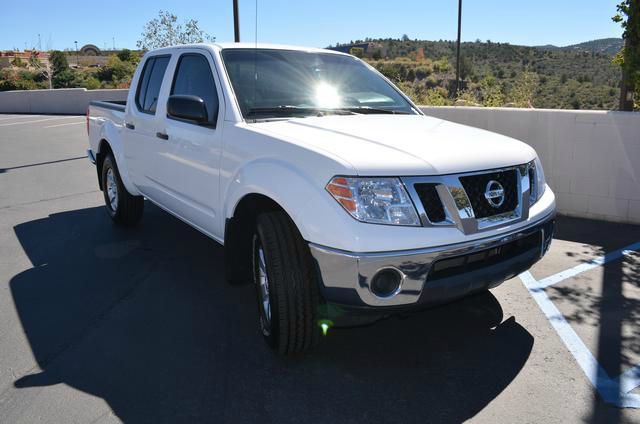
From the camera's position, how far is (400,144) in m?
3.25

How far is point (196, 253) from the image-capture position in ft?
18.6

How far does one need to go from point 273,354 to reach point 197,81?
2.24m

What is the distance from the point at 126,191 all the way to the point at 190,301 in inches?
90.5

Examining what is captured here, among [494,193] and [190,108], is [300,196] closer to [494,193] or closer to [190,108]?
[494,193]

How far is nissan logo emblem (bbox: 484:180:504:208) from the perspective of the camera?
321cm

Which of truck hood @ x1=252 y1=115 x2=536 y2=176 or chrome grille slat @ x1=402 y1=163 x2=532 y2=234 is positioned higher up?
truck hood @ x1=252 y1=115 x2=536 y2=176

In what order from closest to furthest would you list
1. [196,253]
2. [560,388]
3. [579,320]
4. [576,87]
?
[560,388]
[579,320]
[196,253]
[576,87]

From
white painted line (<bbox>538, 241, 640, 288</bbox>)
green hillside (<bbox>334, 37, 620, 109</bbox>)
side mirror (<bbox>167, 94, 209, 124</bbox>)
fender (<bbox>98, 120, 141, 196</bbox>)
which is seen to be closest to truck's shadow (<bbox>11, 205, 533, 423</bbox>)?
white painted line (<bbox>538, 241, 640, 288</bbox>)

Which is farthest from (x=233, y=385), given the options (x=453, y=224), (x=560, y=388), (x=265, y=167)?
(x=560, y=388)

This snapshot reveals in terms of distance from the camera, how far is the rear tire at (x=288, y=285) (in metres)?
3.17

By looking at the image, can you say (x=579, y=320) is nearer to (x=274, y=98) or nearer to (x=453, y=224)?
(x=453, y=224)

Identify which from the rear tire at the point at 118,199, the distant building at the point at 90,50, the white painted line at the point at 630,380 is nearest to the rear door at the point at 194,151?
the rear tire at the point at 118,199

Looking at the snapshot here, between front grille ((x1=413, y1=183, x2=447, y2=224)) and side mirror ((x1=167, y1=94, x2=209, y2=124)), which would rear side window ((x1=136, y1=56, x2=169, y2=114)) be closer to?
side mirror ((x1=167, y1=94, x2=209, y2=124))

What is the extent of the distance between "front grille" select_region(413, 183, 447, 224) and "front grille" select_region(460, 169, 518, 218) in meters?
0.19
